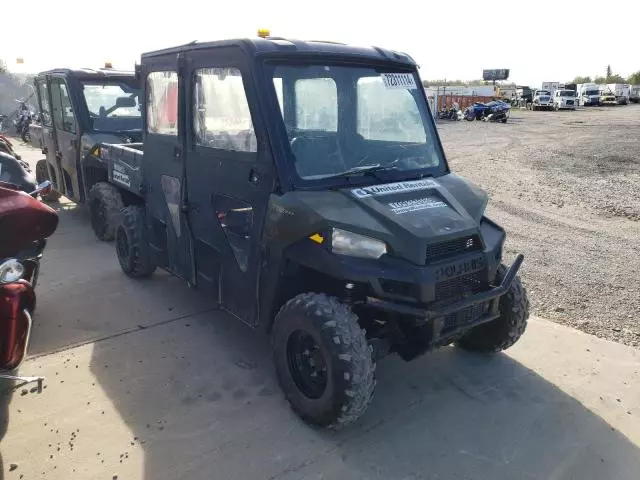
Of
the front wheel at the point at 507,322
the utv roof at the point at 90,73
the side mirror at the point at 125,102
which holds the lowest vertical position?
the front wheel at the point at 507,322

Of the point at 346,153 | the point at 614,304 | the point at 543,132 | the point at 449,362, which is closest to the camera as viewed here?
the point at 346,153

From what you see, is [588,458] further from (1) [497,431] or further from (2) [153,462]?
(2) [153,462]

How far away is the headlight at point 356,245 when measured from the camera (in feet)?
9.71

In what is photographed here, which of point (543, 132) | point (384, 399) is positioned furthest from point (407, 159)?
point (543, 132)

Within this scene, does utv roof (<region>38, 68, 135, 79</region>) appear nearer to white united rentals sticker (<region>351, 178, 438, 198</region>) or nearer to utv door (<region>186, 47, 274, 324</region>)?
utv door (<region>186, 47, 274, 324</region>)

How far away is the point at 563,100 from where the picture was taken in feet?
146

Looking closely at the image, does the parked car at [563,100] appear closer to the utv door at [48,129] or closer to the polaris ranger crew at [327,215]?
the utv door at [48,129]

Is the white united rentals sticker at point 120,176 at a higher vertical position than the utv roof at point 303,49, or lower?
lower

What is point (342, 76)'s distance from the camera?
358 cm

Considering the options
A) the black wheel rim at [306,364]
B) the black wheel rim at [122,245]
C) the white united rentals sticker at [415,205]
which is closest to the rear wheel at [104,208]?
the black wheel rim at [122,245]

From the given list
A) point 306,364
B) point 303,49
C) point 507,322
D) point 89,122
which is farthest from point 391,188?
point 89,122

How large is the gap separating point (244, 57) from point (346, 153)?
862mm

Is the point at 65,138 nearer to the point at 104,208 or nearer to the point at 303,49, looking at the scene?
the point at 104,208

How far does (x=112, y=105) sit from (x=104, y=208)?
1.72 meters
